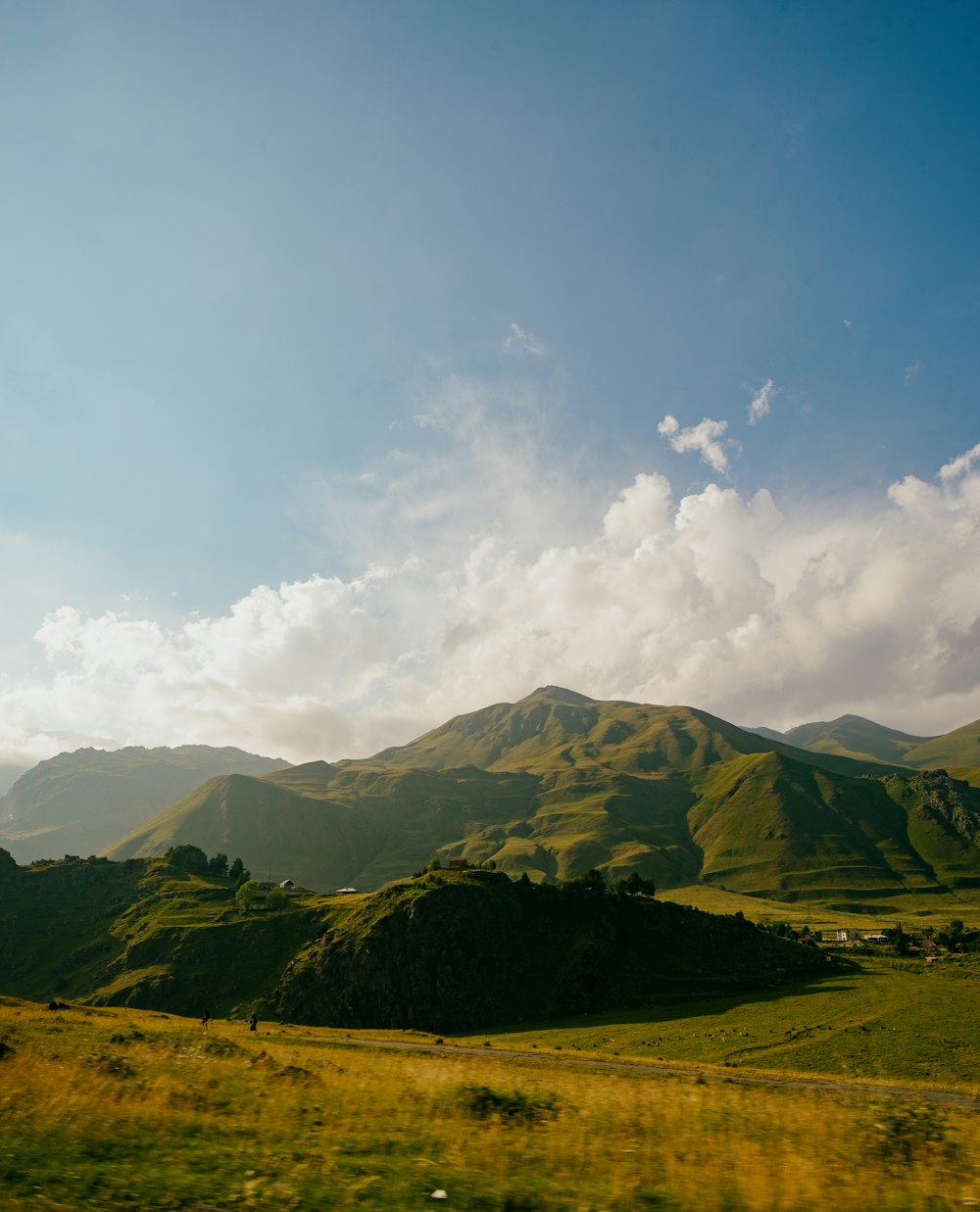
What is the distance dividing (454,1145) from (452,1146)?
9 centimetres

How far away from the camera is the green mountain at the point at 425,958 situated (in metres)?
125

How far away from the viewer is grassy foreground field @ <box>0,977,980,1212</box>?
15.8m

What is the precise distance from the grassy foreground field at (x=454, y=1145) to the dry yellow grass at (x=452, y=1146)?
0.07 metres

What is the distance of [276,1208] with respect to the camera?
14.7m

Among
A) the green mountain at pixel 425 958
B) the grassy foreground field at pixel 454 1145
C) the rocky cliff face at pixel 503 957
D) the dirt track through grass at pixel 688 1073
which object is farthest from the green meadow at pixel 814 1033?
the grassy foreground field at pixel 454 1145

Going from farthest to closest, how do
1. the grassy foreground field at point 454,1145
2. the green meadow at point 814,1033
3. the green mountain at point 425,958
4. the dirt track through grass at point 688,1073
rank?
the green mountain at point 425,958 < the green meadow at point 814,1033 < the dirt track through grass at point 688,1073 < the grassy foreground field at point 454,1145

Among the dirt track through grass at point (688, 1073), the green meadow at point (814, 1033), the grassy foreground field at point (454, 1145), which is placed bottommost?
the green meadow at point (814, 1033)

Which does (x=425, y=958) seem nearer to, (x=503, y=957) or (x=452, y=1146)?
(x=503, y=957)

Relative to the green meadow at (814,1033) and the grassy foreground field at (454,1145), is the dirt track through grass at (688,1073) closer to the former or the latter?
the green meadow at (814,1033)

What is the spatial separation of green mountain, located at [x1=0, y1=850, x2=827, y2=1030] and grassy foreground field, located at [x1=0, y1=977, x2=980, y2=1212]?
357 feet

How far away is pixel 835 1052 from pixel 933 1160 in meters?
79.0

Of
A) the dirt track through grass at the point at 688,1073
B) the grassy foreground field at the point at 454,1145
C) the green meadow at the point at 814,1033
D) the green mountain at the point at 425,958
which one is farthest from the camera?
the green mountain at the point at 425,958

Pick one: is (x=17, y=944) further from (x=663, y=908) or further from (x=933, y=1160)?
(x=933, y=1160)

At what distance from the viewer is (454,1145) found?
1984cm
